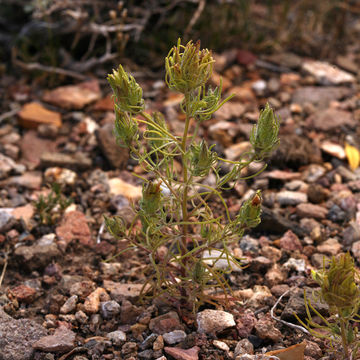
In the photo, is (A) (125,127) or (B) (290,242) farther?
(B) (290,242)

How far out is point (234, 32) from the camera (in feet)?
16.1

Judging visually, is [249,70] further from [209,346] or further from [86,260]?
[209,346]

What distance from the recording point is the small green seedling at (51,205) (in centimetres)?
297

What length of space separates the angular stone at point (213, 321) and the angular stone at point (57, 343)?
56 cm

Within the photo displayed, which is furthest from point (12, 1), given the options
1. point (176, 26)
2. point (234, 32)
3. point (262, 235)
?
point (262, 235)

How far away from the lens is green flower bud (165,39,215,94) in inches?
70.3

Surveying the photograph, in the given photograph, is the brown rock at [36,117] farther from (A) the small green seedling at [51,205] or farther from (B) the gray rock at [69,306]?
(B) the gray rock at [69,306]

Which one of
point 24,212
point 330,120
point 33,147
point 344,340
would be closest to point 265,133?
point 344,340

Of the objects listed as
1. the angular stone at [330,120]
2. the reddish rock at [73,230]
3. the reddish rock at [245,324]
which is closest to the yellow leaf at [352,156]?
the angular stone at [330,120]

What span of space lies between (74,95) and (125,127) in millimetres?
2375

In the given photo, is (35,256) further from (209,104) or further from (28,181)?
(209,104)

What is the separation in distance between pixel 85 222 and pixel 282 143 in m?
1.45

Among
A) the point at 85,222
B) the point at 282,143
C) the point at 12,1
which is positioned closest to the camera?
the point at 85,222

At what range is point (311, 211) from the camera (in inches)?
117
